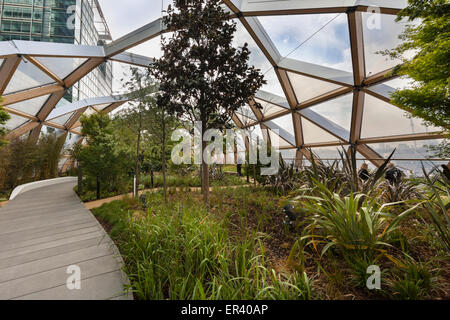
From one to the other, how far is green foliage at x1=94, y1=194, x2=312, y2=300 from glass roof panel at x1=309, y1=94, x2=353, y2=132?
8.08 m

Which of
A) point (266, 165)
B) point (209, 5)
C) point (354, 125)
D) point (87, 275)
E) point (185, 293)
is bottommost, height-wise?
point (87, 275)

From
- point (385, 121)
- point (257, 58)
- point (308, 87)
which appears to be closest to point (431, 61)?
point (385, 121)

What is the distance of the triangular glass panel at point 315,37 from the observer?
227 inches

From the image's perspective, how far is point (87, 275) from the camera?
2.24 metres

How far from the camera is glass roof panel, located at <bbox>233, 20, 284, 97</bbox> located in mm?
7437

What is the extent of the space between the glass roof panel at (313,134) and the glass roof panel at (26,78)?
13.6 m

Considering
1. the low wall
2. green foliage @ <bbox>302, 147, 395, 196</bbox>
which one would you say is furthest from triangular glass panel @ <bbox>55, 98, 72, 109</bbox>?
green foliage @ <bbox>302, 147, 395, 196</bbox>

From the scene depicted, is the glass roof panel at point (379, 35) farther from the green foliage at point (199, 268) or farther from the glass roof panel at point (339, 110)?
the green foliage at point (199, 268)

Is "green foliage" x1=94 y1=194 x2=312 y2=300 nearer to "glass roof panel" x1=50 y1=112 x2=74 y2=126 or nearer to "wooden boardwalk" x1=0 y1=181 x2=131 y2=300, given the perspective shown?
"wooden boardwalk" x1=0 y1=181 x2=131 y2=300

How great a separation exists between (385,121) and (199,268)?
8.57 m

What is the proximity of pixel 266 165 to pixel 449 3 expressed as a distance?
18.0 ft

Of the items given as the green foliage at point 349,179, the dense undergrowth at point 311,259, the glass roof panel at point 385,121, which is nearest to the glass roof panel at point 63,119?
the dense undergrowth at point 311,259

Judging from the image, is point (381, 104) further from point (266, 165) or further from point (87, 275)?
point (87, 275)
